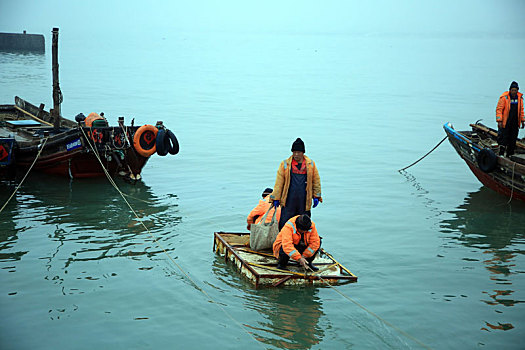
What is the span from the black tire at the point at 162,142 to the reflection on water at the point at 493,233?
6595 millimetres

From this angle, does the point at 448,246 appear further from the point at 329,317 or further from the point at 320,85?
the point at 320,85

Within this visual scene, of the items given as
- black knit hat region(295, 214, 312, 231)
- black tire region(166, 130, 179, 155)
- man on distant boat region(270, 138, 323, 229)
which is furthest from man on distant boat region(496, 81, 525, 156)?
black tire region(166, 130, 179, 155)

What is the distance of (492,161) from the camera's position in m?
13.9

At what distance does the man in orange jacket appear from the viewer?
8.73 metres

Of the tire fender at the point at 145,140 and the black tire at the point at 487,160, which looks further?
the tire fender at the point at 145,140

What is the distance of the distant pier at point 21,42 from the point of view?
216ft

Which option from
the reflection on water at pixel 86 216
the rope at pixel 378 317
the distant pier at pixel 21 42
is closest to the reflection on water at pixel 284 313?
the rope at pixel 378 317

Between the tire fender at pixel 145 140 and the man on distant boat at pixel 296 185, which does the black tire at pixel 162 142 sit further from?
the man on distant boat at pixel 296 185

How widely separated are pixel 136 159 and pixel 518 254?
8.85 meters

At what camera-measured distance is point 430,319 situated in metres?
8.48

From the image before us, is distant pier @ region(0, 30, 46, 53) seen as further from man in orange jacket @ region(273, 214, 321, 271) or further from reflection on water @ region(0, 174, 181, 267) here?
man in orange jacket @ region(273, 214, 321, 271)

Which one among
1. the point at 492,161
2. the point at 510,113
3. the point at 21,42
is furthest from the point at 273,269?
the point at 21,42

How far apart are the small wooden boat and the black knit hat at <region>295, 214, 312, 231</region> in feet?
2.10

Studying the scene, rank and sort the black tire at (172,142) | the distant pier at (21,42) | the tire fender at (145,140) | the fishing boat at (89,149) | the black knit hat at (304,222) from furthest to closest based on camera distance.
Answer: the distant pier at (21,42) < the black tire at (172,142) < the tire fender at (145,140) < the fishing boat at (89,149) < the black knit hat at (304,222)
